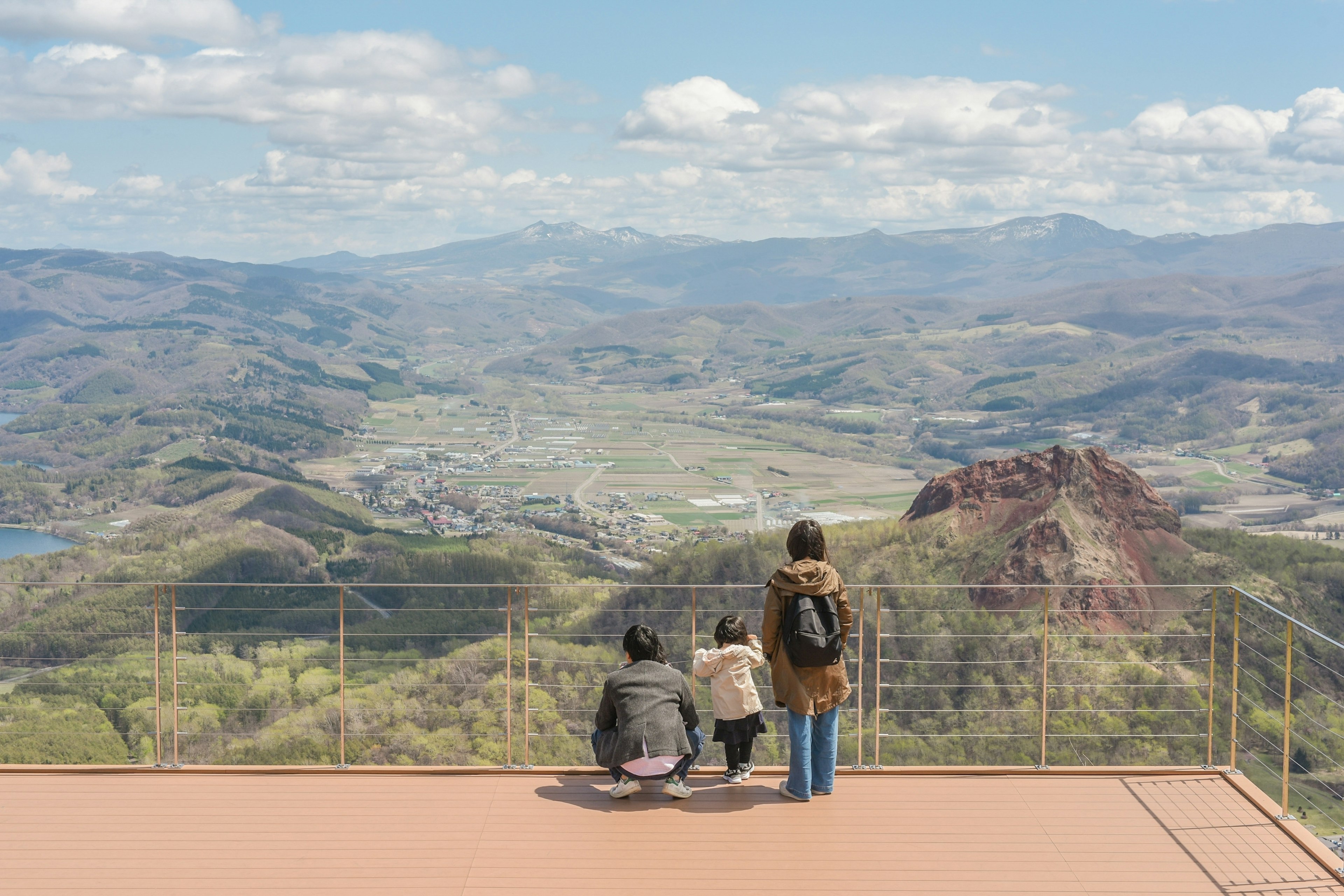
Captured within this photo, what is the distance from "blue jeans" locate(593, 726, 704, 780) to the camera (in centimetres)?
678

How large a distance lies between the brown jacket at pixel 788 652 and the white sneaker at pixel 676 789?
835 mm

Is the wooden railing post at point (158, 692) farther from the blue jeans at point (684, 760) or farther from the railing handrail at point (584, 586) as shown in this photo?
the blue jeans at point (684, 760)

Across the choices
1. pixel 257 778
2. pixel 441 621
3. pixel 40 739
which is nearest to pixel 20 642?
pixel 441 621

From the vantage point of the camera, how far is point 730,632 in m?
6.84

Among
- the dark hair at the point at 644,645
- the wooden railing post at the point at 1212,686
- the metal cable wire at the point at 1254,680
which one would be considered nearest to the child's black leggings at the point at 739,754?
the dark hair at the point at 644,645

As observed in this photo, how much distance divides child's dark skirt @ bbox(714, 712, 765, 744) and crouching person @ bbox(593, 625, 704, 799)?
24cm

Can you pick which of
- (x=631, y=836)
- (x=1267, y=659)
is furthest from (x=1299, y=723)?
(x=631, y=836)

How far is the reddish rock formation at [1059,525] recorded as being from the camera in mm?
47656

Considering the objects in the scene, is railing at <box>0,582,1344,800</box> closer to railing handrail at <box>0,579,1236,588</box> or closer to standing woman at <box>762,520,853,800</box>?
railing handrail at <box>0,579,1236,588</box>

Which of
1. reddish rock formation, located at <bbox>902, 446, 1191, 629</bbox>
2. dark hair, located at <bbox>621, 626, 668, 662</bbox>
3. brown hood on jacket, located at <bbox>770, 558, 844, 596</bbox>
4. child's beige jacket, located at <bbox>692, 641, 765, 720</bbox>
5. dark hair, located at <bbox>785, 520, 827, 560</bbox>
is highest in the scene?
dark hair, located at <bbox>785, 520, 827, 560</bbox>

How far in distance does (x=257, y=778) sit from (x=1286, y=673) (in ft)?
22.3

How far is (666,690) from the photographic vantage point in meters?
6.76

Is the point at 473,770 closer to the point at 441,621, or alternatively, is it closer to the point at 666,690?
the point at 666,690

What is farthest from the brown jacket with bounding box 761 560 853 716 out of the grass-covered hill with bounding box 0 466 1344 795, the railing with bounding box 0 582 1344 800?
the railing with bounding box 0 582 1344 800
